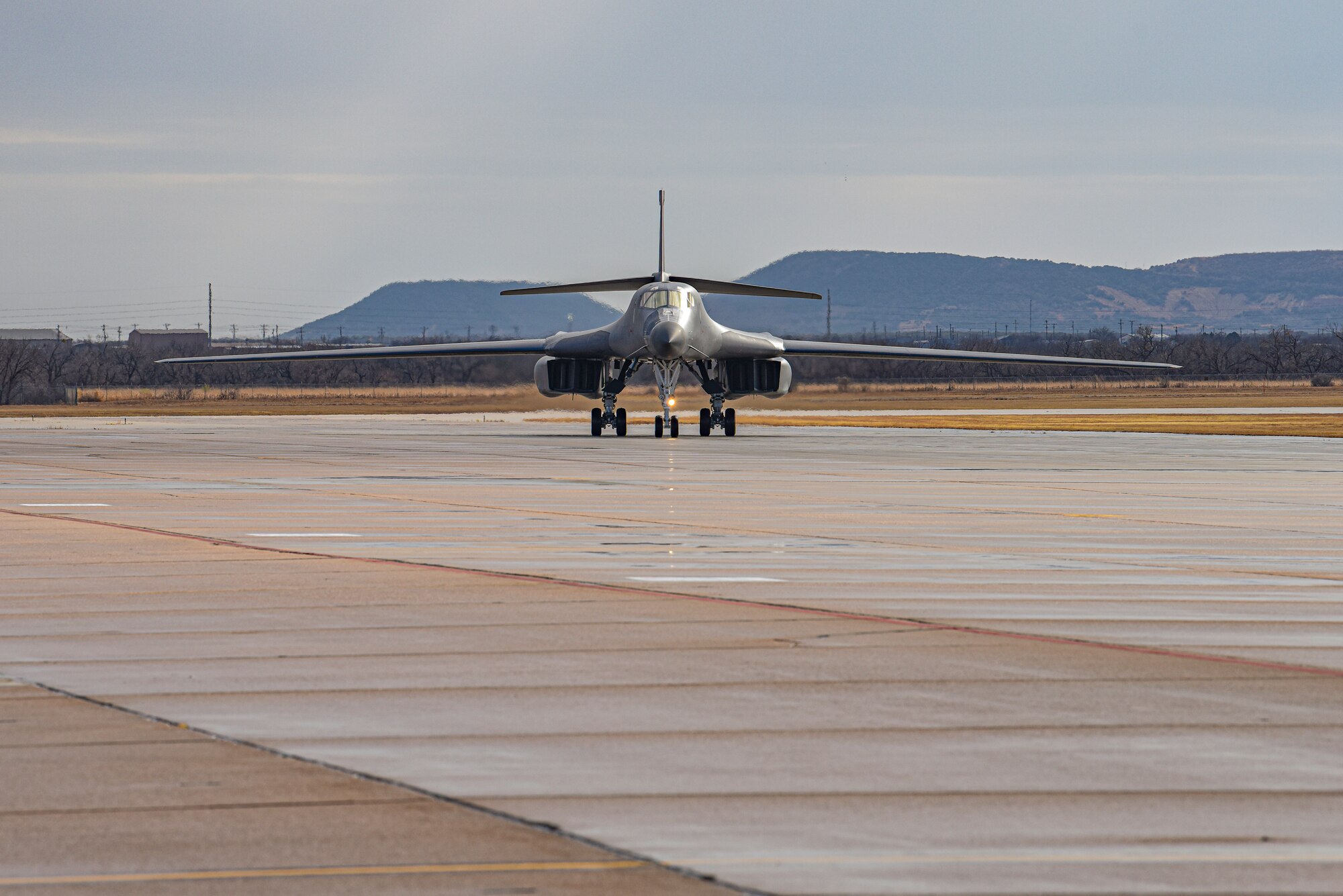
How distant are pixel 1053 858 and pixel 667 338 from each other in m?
32.6

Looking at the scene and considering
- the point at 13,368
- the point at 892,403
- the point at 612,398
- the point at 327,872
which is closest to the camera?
the point at 327,872

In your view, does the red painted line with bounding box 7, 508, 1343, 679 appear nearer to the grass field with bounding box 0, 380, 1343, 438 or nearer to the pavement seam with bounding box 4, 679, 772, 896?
the pavement seam with bounding box 4, 679, 772, 896

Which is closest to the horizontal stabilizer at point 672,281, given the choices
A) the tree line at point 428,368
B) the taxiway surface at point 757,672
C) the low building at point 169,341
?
the taxiway surface at point 757,672

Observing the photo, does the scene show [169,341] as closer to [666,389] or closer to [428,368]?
[428,368]

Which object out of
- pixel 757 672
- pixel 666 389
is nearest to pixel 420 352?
pixel 666 389

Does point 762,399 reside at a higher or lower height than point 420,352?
lower

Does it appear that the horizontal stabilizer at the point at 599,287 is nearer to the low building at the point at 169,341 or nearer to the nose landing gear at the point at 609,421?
the nose landing gear at the point at 609,421

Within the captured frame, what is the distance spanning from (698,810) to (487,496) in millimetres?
15744

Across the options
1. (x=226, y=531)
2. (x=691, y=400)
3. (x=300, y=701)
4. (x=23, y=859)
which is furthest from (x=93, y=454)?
(x=23, y=859)

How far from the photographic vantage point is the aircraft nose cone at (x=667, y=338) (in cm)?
3728

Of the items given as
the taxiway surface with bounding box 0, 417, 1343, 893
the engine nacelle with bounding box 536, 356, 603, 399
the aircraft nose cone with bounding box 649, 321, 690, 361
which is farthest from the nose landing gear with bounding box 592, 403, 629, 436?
the taxiway surface with bounding box 0, 417, 1343, 893

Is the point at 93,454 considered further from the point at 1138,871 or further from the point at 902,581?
the point at 1138,871

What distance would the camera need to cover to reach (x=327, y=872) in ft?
15.4

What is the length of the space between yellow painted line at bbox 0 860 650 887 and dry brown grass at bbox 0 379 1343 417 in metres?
45.2
